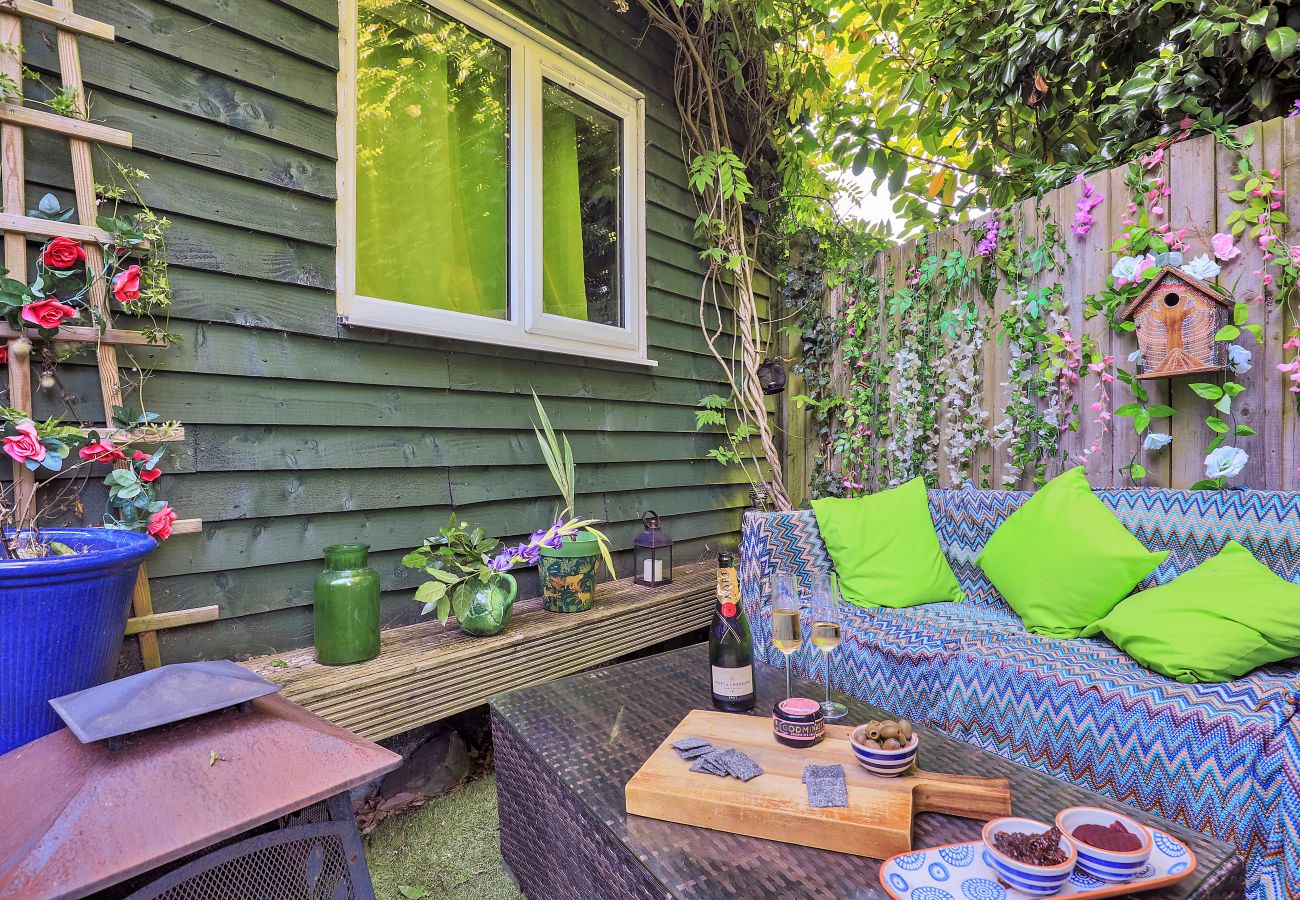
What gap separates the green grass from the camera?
1537 millimetres

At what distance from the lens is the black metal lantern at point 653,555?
264 centimetres

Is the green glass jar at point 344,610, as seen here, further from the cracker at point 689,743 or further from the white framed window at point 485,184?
the cracker at point 689,743

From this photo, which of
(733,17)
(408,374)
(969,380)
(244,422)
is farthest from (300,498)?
(733,17)

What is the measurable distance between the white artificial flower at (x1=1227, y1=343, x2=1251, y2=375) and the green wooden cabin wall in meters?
2.32

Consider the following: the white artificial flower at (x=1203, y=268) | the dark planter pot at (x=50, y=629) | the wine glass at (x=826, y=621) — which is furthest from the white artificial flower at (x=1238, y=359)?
the dark planter pot at (x=50, y=629)

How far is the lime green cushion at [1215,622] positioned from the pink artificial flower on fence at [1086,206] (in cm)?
126

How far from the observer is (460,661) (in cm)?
183

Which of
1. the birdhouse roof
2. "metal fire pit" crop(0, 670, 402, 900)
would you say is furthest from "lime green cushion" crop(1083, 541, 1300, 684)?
"metal fire pit" crop(0, 670, 402, 900)

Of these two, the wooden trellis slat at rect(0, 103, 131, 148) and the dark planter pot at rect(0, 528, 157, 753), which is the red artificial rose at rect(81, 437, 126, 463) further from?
the wooden trellis slat at rect(0, 103, 131, 148)

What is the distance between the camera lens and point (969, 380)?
9.12 feet

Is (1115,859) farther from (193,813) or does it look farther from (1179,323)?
(1179,323)

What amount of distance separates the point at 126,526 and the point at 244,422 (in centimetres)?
38

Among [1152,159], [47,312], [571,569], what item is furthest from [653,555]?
[1152,159]

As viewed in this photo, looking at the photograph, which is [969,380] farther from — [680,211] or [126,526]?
[126,526]
